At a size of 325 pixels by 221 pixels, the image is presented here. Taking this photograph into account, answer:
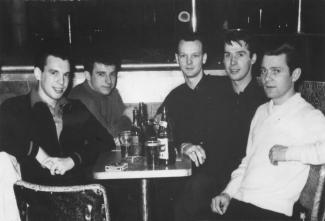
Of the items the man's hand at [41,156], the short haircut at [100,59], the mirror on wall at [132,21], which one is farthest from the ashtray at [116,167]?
the mirror on wall at [132,21]

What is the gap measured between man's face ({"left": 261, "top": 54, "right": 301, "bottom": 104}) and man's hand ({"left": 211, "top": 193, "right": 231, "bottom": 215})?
51cm

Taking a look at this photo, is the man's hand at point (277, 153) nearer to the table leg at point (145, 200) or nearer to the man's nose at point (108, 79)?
the table leg at point (145, 200)

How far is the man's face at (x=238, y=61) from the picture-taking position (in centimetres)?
221

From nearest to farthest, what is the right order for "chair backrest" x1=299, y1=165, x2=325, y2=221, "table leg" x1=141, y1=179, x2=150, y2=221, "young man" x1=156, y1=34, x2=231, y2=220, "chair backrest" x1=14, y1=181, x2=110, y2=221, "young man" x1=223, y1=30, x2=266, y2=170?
"chair backrest" x1=14, y1=181, x2=110, y2=221 → "chair backrest" x1=299, y1=165, x2=325, y2=221 → "table leg" x1=141, y1=179, x2=150, y2=221 → "young man" x1=156, y1=34, x2=231, y2=220 → "young man" x1=223, y1=30, x2=266, y2=170

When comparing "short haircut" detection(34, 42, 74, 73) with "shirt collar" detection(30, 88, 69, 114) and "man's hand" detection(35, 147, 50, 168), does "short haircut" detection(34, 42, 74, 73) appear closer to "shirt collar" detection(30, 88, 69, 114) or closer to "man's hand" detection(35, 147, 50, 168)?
"shirt collar" detection(30, 88, 69, 114)

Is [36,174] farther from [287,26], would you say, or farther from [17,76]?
[287,26]

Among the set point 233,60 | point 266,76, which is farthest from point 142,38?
point 266,76

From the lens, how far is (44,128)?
70.5 inches

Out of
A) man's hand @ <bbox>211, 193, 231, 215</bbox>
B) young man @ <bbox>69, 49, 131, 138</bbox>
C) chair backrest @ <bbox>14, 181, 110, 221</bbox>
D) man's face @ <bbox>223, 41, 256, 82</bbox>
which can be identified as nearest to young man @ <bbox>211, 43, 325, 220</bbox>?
man's hand @ <bbox>211, 193, 231, 215</bbox>

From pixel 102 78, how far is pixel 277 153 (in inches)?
52.1

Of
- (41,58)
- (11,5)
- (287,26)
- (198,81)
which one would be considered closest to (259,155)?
(198,81)

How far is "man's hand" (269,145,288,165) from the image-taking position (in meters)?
1.50

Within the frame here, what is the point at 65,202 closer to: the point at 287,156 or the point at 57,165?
the point at 57,165

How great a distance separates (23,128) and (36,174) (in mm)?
223
